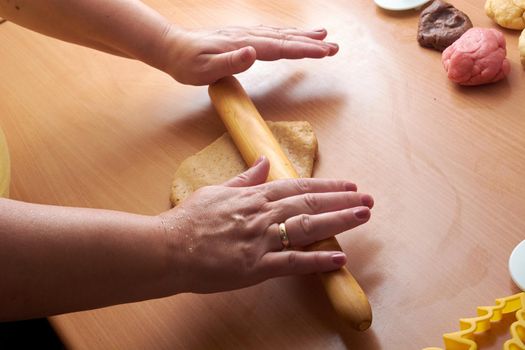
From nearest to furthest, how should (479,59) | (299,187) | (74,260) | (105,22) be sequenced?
(74,260)
(299,187)
(479,59)
(105,22)

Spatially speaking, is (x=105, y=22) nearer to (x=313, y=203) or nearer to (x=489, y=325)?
(x=313, y=203)

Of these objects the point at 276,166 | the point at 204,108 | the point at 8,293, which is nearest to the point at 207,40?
the point at 204,108

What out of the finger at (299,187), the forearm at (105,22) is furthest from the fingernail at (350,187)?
the forearm at (105,22)

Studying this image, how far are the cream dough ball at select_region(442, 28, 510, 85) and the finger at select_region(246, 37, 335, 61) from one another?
Answer: 0.22m

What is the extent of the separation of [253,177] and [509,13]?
54 centimetres

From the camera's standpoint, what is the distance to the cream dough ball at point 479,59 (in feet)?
2.99

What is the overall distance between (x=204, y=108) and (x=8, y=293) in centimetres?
51

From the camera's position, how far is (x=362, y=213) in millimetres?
740

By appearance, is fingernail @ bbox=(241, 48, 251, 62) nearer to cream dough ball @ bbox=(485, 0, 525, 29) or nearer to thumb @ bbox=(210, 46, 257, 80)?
thumb @ bbox=(210, 46, 257, 80)

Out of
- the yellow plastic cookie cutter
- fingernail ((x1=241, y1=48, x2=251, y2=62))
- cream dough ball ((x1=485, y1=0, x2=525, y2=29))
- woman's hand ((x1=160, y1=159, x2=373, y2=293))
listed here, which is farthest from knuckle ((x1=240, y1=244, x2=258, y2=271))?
cream dough ball ((x1=485, y1=0, x2=525, y2=29))

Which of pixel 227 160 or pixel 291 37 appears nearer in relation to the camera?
pixel 227 160

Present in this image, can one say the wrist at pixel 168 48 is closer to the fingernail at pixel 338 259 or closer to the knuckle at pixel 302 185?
the knuckle at pixel 302 185

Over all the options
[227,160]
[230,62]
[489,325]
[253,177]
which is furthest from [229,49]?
[489,325]

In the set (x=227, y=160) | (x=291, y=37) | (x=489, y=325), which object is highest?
(x=291, y=37)
